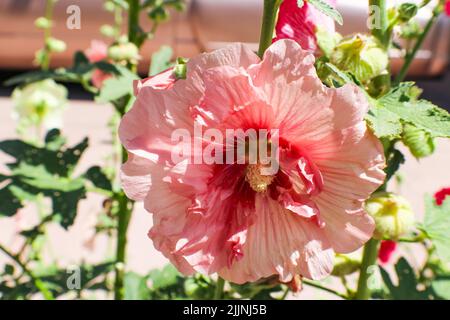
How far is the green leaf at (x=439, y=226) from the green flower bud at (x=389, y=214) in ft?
0.25

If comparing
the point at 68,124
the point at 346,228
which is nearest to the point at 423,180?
the point at 68,124

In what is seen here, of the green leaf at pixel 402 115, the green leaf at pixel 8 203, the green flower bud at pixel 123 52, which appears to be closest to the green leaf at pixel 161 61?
the green flower bud at pixel 123 52

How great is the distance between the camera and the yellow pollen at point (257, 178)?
62 centimetres

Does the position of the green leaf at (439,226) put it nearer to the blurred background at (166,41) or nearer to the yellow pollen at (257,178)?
the yellow pollen at (257,178)

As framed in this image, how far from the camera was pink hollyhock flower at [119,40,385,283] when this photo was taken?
527mm

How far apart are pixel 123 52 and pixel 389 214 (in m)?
0.61

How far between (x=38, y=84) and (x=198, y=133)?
1.17m

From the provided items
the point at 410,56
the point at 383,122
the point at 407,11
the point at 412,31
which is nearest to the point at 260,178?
the point at 383,122

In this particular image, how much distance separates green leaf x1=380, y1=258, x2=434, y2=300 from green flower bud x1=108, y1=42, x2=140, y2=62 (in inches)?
21.6

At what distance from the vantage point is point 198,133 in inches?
21.9

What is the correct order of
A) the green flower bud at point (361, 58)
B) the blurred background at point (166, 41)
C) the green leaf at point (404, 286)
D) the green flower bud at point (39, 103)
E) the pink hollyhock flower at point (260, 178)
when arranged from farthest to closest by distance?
1. the blurred background at point (166, 41)
2. the green flower bud at point (39, 103)
3. the green leaf at point (404, 286)
4. the green flower bud at point (361, 58)
5. the pink hollyhock flower at point (260, 178)

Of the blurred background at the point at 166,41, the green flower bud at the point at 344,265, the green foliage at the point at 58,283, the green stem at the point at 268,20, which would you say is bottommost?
the blurred background at the point at 166,41

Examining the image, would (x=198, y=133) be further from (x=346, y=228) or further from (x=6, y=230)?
(x=6, y=230)

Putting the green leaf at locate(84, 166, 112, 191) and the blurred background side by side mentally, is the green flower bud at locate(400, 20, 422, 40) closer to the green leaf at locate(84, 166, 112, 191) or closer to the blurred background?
the green leaf at locate(84, 166, 112, 191)
